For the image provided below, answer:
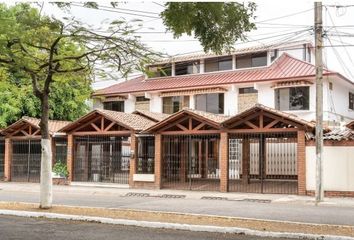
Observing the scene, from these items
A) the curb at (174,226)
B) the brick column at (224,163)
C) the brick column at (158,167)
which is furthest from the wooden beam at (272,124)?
the curb at (174,226)

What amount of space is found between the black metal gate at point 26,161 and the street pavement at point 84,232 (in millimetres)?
17916

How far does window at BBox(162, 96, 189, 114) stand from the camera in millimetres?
35031

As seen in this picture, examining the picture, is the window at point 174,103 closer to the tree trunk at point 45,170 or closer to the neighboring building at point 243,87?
the neighboring building at point 243,87

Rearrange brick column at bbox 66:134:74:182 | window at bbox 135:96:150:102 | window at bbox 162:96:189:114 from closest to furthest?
brick column at bbox 66:134:74:182, window at bbox 162:96:189:114, window at bbox 135:96:150:102


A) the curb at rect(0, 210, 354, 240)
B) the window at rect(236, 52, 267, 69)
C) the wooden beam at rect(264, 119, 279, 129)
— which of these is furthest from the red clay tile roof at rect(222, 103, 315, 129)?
the window at rect(236, 52, 267, 69)

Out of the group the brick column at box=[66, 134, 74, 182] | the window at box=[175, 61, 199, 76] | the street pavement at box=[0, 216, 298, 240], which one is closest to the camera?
the street pavement at box=[0, 216, 298, 240]

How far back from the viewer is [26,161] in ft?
100

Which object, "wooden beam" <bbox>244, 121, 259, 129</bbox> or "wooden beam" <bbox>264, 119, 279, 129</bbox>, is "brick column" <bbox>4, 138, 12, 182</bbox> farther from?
"wooden beam" <bbox>264, 119, 279, 129</bbox>

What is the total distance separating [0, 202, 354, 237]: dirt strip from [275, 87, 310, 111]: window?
59.7ft

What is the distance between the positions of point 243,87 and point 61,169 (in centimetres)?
1247

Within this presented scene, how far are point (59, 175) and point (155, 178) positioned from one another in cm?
634

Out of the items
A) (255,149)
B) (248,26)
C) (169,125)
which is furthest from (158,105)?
(248,26)

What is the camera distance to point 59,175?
93.0ft

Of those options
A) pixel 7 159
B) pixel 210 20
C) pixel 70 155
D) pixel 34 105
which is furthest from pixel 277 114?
pixel 34 105
